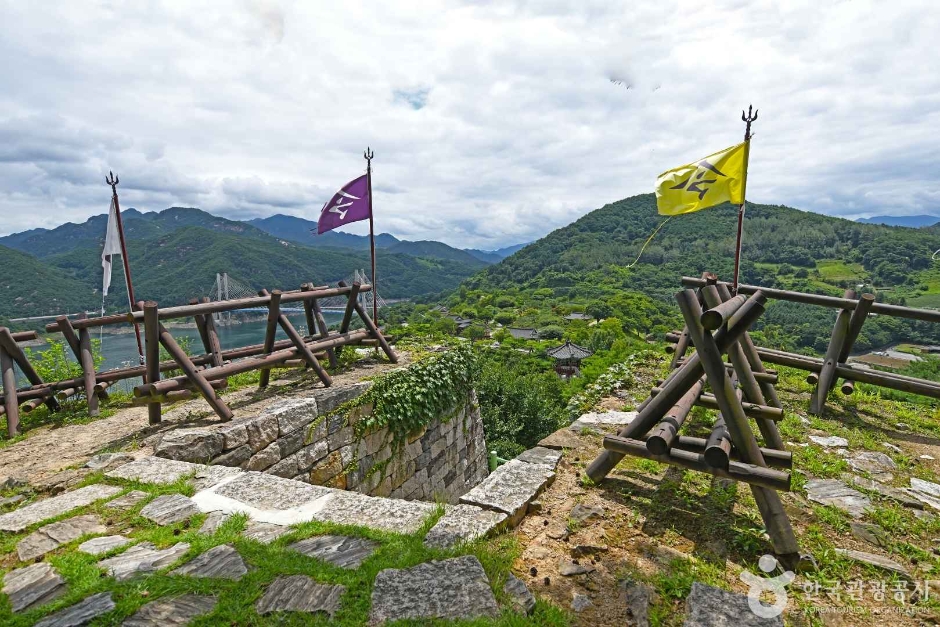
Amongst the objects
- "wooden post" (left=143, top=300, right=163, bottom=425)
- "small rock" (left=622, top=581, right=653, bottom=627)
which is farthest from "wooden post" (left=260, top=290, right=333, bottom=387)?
"small rock" (left=622, top=581, right=653, bottom=627)

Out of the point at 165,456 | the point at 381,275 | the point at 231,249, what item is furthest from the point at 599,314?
the point at 381,275

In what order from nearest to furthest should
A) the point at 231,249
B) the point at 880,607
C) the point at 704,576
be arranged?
the point at 880,607
the point at 704,576
the point at 231,249

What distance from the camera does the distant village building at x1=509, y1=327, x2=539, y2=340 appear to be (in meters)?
57.2

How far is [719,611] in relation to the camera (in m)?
2.14

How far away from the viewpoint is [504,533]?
9.50ft

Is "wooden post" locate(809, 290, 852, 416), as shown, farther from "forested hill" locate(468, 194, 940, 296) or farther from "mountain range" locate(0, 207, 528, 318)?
"forested hill" locate(468, 194, 940, 296)

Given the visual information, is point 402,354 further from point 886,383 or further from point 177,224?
point 177,224

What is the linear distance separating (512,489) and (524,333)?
56.1 meters

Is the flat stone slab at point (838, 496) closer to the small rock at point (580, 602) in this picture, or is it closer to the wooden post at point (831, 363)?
the wooden post at point (831, 363)

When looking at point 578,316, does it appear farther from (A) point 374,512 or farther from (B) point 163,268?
(B) point 163,268

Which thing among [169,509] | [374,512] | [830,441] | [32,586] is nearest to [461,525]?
[374,512]

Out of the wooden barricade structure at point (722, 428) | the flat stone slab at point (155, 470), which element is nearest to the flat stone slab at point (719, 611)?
the wooden barricade structure at point (722, 428)

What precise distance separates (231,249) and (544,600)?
339ft

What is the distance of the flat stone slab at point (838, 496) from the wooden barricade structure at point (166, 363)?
5422mm
